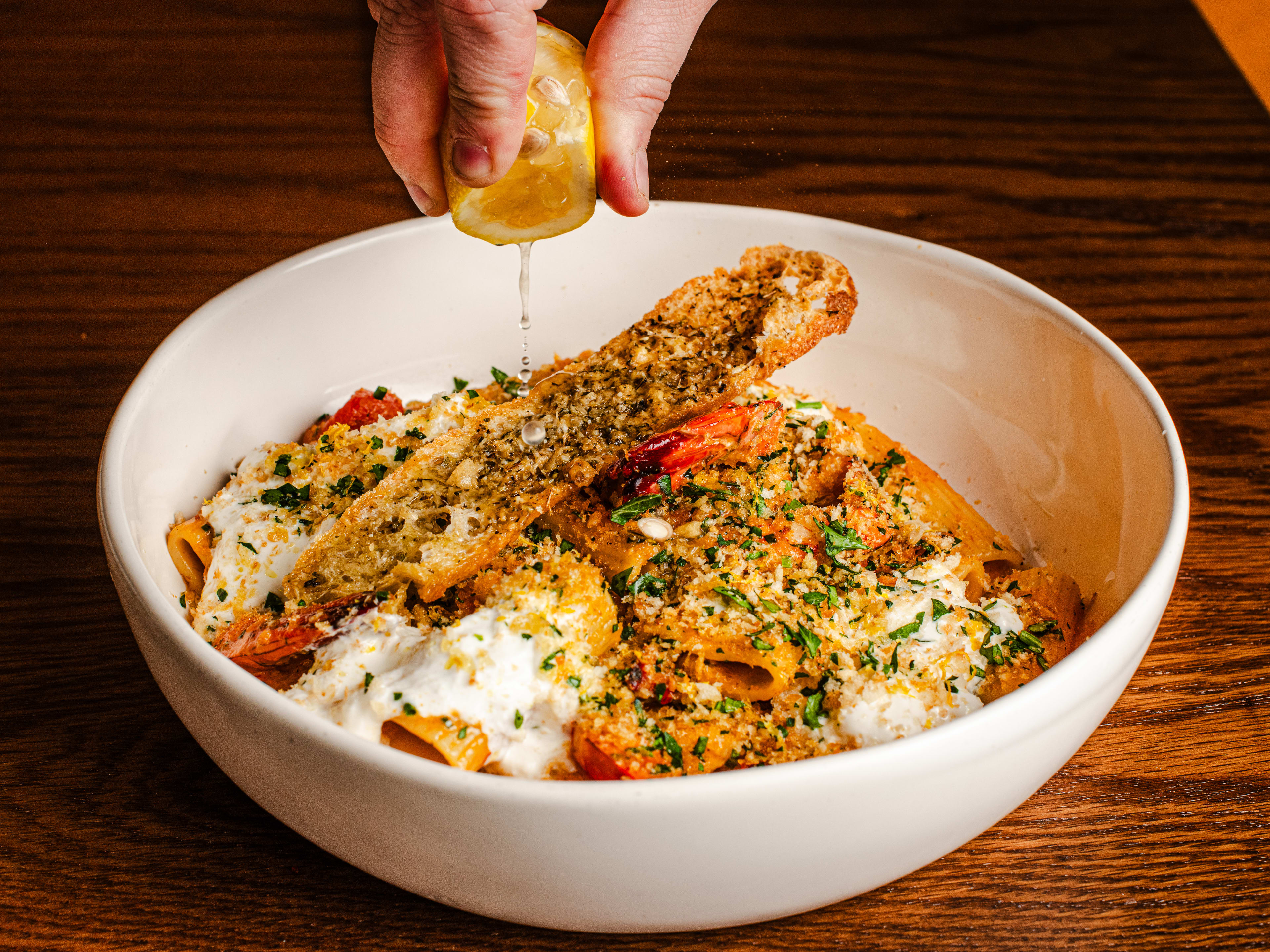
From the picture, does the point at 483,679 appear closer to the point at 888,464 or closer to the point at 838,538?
the point at 838,538

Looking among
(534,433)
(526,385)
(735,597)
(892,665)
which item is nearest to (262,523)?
(534,433)

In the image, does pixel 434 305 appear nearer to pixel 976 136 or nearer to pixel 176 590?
pixel 176 590

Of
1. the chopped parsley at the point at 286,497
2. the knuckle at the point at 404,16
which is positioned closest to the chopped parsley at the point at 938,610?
the chopped parsley at the point at 286,497

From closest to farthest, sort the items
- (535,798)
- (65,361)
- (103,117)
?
(535,798) → (65,361) → (103,117)

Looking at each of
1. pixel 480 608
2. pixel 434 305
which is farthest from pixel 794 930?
pixel 434 305

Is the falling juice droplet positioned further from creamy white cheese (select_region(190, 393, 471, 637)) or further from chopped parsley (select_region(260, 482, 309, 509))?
chopped parsley (select_region(260, 482, 309, 509))

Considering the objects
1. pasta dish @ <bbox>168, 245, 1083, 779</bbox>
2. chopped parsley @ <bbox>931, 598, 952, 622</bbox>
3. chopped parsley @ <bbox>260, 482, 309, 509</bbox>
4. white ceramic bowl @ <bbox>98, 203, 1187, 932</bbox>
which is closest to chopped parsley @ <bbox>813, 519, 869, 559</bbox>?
pasta dish @ <bbox>168, 245, 1083, 779</bbox>
